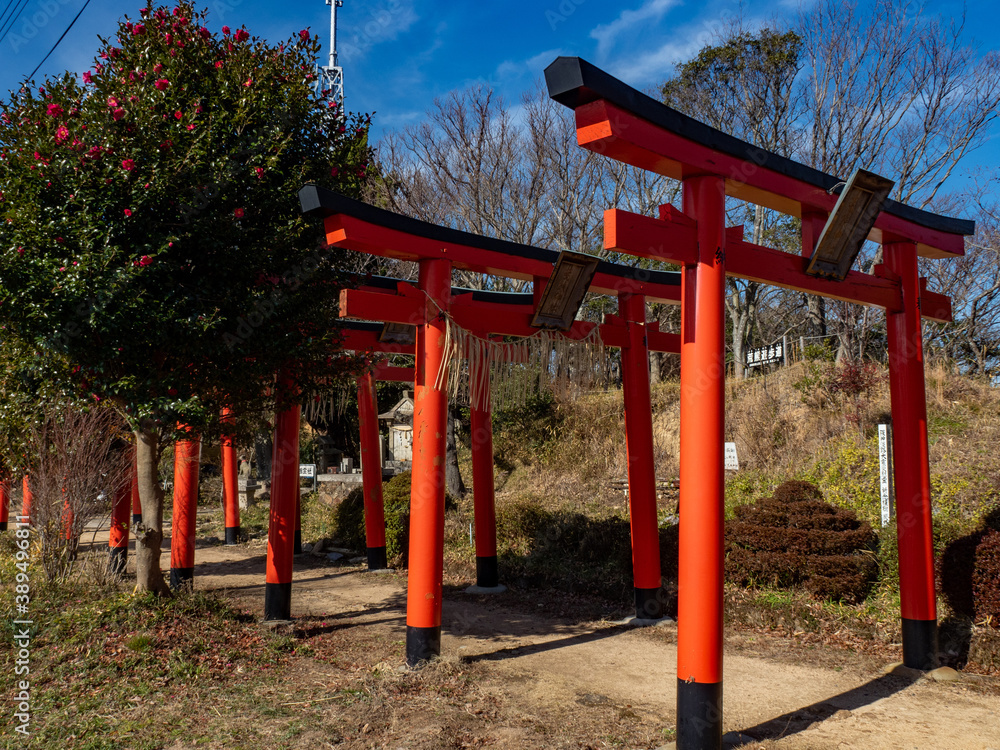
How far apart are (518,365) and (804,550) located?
150 inches

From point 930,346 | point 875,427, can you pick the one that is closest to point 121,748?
point 875,427

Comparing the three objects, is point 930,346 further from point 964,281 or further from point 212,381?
point 212,381

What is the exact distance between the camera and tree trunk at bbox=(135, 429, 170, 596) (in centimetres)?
639

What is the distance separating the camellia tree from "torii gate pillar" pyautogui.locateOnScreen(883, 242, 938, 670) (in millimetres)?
5172

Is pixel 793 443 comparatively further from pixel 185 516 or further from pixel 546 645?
pixel 185 516

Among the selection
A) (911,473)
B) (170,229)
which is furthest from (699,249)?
(170,229)

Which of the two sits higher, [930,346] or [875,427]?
[930,346]

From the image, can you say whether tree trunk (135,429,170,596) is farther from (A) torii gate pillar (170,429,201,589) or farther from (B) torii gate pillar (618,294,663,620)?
(B) torii gate pillar (618,294,663,620)

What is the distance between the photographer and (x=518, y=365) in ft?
20.8

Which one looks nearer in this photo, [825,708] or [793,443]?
[825,708]

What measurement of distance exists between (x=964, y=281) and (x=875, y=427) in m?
7.66

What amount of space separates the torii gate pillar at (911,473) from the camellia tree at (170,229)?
517 cm

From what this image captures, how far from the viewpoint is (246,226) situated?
599 cm

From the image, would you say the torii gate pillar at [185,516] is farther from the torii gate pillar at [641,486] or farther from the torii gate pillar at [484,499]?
the torii gate pillar at [641,486]
